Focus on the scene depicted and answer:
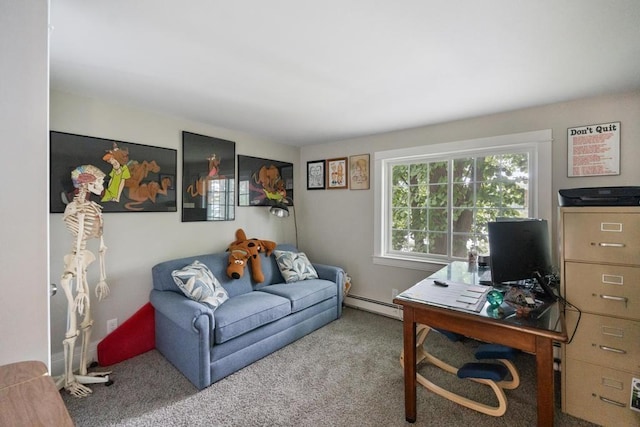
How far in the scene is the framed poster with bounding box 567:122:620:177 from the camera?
2.18 metres

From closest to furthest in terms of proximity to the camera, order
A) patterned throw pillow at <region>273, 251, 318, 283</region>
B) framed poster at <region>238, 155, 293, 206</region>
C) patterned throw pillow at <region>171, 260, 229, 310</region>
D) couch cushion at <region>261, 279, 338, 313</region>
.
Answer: patterned throw pillow at <region>171, 260, 229, 310</region> < couch cushion at <region>261, 279, 338, 313</region> < patterned throw pillow at <region>273, 251, 318, 283</region> < framed poster at <region>238, 155, 293, 206</region>

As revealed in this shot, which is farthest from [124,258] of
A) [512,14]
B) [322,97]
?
[512,14]

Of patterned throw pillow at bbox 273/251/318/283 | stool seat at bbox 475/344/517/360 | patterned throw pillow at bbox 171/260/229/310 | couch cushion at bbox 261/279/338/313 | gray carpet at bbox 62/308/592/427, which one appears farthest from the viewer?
patterned throw pillow at bbox 273/251/318/283

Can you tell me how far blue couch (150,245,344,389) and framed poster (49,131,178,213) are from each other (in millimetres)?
624

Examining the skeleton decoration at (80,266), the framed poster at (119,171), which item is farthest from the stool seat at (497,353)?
the framed poster at (119,171)

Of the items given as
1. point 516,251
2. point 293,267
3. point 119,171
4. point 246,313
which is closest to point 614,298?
point 516,251

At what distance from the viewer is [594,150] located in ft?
7.38

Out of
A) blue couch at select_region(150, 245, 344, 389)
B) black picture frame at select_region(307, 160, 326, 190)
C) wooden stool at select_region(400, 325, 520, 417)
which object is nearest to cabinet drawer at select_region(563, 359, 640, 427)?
wooden stool at select_region(400, 325, 520, 417)

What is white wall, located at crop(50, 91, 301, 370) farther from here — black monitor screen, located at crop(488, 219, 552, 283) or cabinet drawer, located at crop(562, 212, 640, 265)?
cabinet drawer, located at crop(562, 212, 640, 265)

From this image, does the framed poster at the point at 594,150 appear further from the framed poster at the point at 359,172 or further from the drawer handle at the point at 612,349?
the framed poster at the point at 359,172

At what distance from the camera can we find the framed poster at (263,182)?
344 centimetres

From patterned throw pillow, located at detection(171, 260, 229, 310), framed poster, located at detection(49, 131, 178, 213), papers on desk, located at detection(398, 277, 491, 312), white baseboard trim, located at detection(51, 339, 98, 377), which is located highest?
framed poster, located at detection(49, 131, 178, 213)

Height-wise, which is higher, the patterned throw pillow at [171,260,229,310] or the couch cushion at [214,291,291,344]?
the patterned throw pillow at [171,260,229,310]

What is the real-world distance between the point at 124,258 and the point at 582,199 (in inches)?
138
